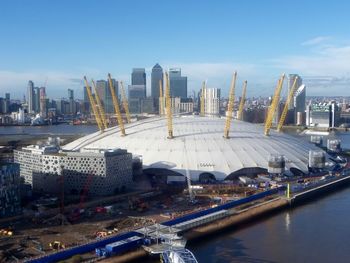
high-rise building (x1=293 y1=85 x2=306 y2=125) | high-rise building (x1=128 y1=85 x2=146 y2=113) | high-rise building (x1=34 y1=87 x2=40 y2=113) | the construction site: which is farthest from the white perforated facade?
high-rise building (x1=34 y1=87 x2=40 y2=113)

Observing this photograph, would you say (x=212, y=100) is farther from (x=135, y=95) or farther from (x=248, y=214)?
(x=248, y=214)

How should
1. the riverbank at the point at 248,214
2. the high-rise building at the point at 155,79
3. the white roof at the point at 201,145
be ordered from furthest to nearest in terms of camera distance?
1. the high-rise building at the point at 155,79
2. the white roof at the point at 201,145
3. the riverbank at the point at 248,214

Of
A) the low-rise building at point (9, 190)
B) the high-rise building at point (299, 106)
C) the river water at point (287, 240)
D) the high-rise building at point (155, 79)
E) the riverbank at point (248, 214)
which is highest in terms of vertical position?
the high-rise building at point (155, 79)

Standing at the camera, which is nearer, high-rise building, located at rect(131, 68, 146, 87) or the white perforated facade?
the white perforated facade

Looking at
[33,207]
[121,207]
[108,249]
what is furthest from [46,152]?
[108,249]

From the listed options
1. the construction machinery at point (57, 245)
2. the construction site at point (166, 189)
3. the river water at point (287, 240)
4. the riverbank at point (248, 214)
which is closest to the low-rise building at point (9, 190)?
the construction site at point (166, 189)

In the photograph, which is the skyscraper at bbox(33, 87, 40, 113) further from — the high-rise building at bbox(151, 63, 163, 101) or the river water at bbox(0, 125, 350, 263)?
the river water at bbox(0, 125, 350, 263)

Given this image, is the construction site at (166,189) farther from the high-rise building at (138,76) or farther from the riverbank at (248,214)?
the high-rise building at (138,76)
